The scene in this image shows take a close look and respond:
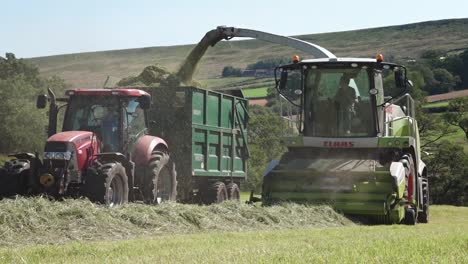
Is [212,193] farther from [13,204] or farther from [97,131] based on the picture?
[13,204]

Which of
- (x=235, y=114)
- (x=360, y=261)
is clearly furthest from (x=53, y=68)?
(x=360, y=261)

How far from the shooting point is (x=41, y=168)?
1292 centimetres

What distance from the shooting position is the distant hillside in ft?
322

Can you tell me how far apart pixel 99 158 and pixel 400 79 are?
5.43 meters

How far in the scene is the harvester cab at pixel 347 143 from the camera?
13844mm

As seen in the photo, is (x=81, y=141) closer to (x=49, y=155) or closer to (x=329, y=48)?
(x=49, y=155)

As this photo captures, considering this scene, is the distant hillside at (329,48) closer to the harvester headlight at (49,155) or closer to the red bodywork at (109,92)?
the red bodywork at (109,92)

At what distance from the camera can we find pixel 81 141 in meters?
13.2

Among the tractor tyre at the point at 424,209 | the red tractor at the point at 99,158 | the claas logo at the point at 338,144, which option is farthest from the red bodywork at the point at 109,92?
the tractor tyre at the point at 424,209

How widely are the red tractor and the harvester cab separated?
218 centimetres

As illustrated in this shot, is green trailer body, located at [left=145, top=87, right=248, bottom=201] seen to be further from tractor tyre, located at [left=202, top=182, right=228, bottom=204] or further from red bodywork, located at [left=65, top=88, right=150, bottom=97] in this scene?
red bodywork, located at [left=65, top=88, right=150, bottom=97]

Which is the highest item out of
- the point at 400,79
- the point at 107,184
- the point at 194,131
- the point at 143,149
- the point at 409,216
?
the point at 400,79

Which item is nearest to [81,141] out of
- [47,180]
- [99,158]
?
[99,158]

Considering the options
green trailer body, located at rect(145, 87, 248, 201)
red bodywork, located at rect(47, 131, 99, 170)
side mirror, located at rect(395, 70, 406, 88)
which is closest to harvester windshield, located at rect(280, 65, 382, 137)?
side mirror, located at rect(395, 70, 406, 88)
